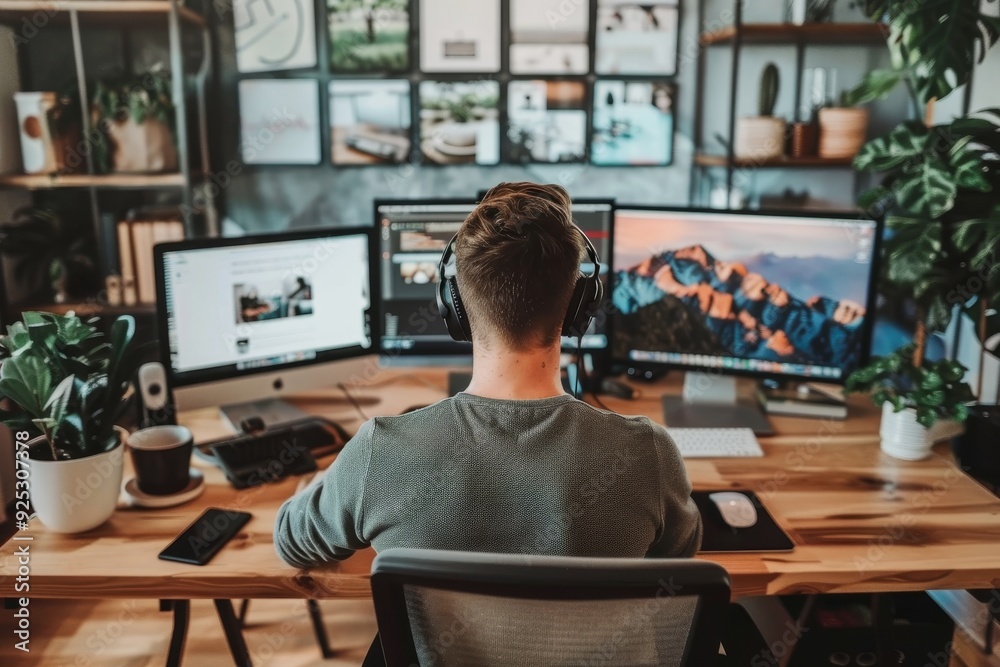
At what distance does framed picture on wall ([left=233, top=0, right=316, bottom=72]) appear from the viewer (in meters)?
2.76

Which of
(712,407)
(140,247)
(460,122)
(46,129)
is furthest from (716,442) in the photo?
(46,129)

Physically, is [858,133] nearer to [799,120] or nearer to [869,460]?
[799,120]

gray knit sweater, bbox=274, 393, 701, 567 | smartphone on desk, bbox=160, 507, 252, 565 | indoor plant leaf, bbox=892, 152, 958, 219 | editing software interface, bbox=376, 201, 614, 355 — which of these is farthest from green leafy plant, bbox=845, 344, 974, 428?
smartphone on desk, bbox=160, 507, 252, 565

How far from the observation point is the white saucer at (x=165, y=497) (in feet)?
5.12

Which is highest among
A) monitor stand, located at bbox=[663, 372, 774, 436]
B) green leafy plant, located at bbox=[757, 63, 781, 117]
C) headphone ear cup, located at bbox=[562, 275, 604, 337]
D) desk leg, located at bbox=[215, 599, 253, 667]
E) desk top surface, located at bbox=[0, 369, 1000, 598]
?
green leafy plant, located at bbox=[757, 63, 781, 117]

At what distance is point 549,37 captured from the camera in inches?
109

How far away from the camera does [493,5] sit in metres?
2.76

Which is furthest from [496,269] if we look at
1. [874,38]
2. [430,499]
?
[874,38]

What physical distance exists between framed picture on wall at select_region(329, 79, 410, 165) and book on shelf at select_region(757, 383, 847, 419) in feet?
4.77

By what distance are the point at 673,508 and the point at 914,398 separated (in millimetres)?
876

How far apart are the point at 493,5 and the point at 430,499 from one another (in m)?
2.13

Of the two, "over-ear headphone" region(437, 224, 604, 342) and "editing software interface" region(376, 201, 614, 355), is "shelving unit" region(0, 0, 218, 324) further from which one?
"over-ear headphone" region(437, 224, 604, 342)

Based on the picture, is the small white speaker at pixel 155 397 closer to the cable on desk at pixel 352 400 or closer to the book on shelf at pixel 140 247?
the cable on desk at pixel 352 400

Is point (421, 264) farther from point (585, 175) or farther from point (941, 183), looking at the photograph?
point (941, 183)
